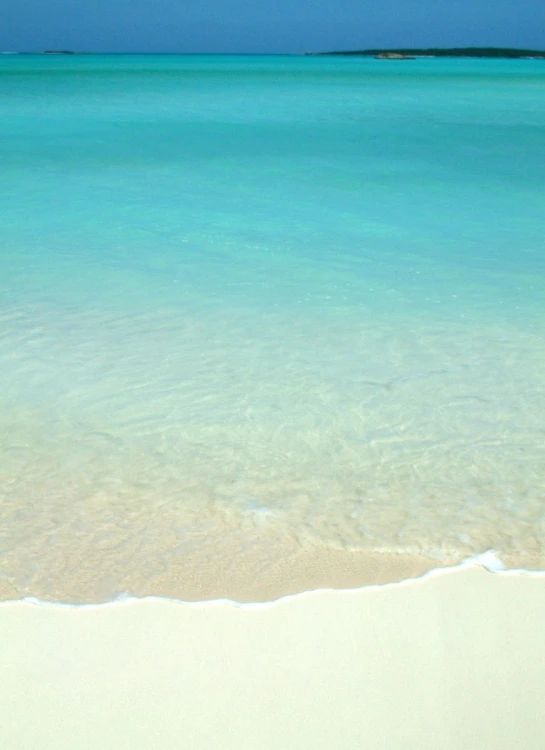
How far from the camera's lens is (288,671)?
197 cm

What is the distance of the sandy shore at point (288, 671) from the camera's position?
180 centimetres

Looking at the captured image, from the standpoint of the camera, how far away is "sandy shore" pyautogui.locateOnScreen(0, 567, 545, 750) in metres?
1.80

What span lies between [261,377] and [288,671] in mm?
1901

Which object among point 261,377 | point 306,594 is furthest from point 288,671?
point 261,377

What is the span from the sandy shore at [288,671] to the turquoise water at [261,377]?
0.63ft

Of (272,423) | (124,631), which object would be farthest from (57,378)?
(124,631)

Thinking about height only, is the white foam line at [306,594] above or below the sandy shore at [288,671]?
below

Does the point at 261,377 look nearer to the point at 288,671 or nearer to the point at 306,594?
the point at 306,594

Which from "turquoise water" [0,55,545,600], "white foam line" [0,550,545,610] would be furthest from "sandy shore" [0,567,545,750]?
"turquoise water" [0,55,545,600]

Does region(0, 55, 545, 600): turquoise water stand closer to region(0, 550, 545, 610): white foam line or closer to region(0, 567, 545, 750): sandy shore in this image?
region(0, 550, 545, 610): white foam line

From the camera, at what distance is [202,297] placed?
16.2 ft

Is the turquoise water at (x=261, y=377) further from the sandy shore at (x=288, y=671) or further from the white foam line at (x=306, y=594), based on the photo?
the sandy shore at (x=288, y=671)

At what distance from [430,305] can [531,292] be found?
2.59 ft

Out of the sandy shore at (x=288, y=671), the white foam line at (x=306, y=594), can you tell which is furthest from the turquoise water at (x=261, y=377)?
the sandy shore at (x=288, y=671)
